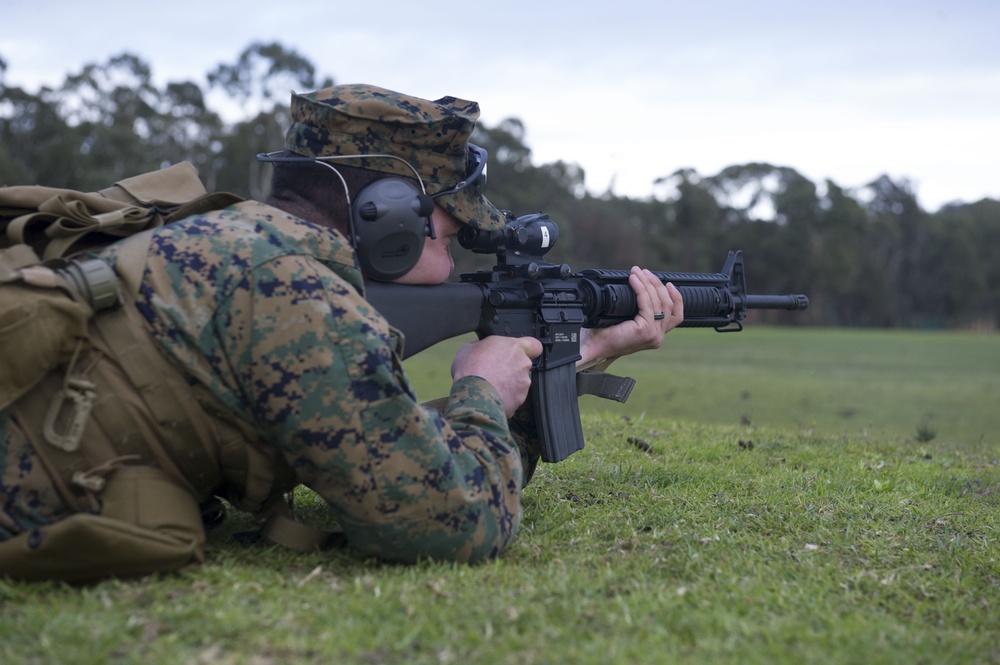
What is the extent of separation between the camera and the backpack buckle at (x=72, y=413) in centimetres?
308

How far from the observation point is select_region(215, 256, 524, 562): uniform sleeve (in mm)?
3170

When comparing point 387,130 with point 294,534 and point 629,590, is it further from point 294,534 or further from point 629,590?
point 629,590

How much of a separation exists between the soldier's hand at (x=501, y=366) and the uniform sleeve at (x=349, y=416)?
0.73 meters

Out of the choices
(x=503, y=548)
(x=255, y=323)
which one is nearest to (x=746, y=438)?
(x=503, y=548)

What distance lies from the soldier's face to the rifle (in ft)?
0.14

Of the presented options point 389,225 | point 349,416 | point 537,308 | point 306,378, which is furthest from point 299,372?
point 537,308

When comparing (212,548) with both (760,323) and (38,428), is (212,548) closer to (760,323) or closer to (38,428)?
(38,428)

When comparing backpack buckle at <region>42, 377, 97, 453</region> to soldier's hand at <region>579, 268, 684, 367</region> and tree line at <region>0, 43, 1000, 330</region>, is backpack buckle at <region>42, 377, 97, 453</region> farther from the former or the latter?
tree line at <region>0, 43, 1000, 330</region>

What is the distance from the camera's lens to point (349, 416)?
3.20 metres

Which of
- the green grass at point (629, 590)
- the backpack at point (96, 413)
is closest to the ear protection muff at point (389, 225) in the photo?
the backpack at point (96, 413)

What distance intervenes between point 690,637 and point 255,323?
1741 mm

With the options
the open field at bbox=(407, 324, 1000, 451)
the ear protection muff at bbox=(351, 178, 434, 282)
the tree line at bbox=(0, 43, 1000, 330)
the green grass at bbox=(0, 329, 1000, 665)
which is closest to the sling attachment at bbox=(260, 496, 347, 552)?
the green grass at bbox=(0, 329, 1000, 665)

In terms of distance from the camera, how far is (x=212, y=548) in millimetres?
3746

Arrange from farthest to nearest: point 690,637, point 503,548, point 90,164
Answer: point 90,164 < point 503,548 < point 690,637
